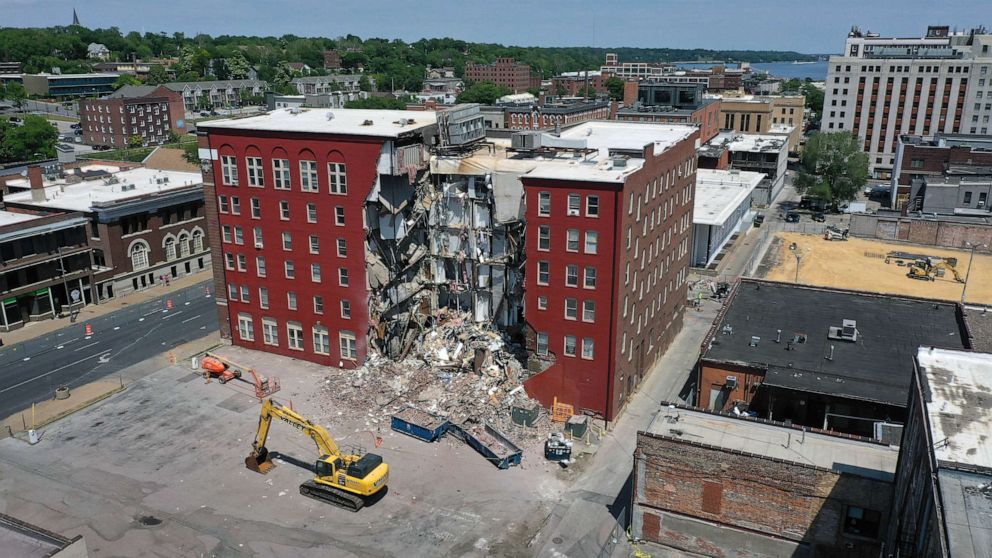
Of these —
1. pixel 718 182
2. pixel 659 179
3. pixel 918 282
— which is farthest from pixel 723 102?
pixel 659 179

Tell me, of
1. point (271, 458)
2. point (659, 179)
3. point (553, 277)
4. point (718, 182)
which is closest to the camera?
point (271, 458)

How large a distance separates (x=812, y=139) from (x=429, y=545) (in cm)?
11210

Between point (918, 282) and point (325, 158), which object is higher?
point (325, 158)

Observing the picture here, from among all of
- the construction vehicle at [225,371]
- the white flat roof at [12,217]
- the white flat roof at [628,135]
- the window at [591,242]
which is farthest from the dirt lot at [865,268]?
the white flat roof at [12,217]

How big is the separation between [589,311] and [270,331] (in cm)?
2876

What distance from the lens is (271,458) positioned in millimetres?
47938

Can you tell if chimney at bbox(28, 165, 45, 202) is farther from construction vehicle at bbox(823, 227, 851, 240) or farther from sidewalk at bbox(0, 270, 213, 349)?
construction vehicle at bbox(823, 227, 851, 240)

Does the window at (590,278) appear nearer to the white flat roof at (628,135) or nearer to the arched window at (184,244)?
the white flat roof at (628,135)

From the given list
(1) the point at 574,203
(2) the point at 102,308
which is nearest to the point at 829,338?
(1) the point at 574,203

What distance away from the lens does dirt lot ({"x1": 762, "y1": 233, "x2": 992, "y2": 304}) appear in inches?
3110

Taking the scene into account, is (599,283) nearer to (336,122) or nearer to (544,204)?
(544,204)

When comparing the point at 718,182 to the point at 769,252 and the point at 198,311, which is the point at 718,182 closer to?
the point at 769,252

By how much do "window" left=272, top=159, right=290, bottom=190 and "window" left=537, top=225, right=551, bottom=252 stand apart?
21.3 meters

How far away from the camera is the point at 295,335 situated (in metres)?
62.4
